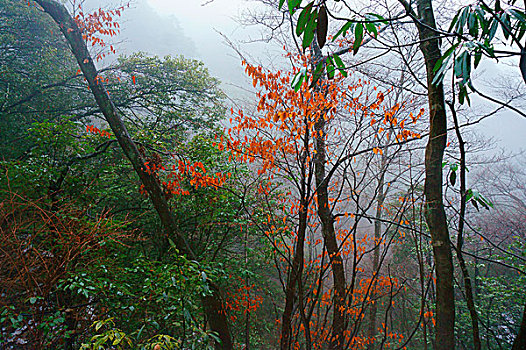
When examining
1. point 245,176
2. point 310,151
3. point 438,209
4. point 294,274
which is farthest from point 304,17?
point 245,176

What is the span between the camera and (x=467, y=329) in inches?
221

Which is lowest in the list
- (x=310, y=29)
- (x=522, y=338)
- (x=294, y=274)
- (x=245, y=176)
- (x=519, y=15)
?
(x=522, y=338)

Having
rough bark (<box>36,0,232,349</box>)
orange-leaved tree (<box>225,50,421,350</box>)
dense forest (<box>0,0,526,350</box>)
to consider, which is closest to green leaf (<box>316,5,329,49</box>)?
dense forest (<box>0,0,526,350</box>)

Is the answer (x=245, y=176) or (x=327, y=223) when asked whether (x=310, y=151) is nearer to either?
(x=327, y=223)

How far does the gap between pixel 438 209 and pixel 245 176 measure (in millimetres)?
3193

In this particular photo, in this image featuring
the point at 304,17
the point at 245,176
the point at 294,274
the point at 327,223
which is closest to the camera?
the point at 304,17

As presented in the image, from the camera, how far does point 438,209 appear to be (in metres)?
1.40

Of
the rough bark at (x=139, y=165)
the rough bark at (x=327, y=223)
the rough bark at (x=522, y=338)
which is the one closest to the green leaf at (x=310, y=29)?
the rough bark at (x=522, y=338)

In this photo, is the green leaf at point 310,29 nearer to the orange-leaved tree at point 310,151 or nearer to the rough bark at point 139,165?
the orange-leaved tree at point 310,151

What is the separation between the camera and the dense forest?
4.51 feet

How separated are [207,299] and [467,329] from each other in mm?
5502

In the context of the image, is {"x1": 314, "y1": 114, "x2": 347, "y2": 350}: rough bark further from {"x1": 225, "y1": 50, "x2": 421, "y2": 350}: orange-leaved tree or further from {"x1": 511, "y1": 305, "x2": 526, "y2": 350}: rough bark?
{"x1": 511, "y1": 305, "x2": 526, "y2": 350}: rough bark

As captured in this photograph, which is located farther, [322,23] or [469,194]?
[469,194]

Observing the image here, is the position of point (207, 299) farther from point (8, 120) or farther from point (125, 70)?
point (125, 70)
